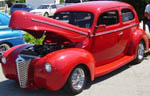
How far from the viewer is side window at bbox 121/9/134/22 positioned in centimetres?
686

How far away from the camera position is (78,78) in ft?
17.1

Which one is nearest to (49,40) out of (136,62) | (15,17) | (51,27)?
(51,27)

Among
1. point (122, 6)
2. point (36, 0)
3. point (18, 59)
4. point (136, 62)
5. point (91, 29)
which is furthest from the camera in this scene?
point (36, 0)

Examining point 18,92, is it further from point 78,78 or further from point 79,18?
point 79,18

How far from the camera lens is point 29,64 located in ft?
16.8

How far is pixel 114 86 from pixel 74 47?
3.95ft

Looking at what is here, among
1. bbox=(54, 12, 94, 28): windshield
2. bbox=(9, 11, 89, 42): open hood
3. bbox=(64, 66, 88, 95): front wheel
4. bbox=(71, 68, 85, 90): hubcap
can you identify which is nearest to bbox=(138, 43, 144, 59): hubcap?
bbox=(54, 12, 94, 28): windshield

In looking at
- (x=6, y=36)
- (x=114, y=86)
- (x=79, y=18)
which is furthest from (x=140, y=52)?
(x=6, y=36)

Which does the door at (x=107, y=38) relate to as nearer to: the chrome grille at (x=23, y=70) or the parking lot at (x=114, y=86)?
the parking lot at (x=114, y=86)

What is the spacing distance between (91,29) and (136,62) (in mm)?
2232

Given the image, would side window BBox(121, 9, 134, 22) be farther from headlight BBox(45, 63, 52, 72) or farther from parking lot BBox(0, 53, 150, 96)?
headlight BBox(45, 63, 52, 72)

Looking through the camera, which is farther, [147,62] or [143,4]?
[143,4]

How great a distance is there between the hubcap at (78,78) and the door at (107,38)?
791 mm

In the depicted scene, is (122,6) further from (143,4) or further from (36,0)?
(36,0)
